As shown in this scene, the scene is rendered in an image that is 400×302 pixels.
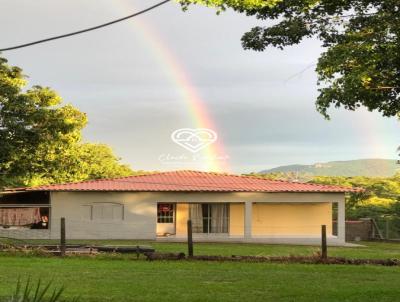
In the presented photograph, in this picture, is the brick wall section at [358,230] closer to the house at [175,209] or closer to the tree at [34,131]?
the house at [175,209]

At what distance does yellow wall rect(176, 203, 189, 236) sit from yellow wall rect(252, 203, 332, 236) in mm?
4142

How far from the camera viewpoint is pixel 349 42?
1125 centimetres

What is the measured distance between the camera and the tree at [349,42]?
10.6 metres

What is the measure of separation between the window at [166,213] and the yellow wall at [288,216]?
5.03 meters

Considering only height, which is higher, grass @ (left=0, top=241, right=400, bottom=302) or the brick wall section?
grass @ (left=0, top=241, right=400, bottom=302)

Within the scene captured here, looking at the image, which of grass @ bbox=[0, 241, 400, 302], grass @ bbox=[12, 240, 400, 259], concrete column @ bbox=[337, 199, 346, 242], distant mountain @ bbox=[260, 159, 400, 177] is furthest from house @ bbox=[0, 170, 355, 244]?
distant mountain @ bbox=[260, 159, 400, 177]

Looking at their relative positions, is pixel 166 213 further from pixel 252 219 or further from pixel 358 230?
pixel 358 230

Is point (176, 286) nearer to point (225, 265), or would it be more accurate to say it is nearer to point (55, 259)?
point (225, 265)

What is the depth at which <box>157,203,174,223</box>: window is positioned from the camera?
35.8 m

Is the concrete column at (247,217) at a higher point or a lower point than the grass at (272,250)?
higher

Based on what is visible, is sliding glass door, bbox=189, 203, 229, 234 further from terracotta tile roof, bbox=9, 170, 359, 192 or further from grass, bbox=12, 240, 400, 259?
grass, bbox=12, 240, 400, 259

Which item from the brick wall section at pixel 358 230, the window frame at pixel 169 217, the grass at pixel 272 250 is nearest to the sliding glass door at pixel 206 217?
the window frame at pixel 169 217

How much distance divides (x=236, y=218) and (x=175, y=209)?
378cm

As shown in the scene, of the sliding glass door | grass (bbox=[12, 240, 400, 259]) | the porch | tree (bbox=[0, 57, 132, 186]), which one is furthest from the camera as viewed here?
the sliding glass door
